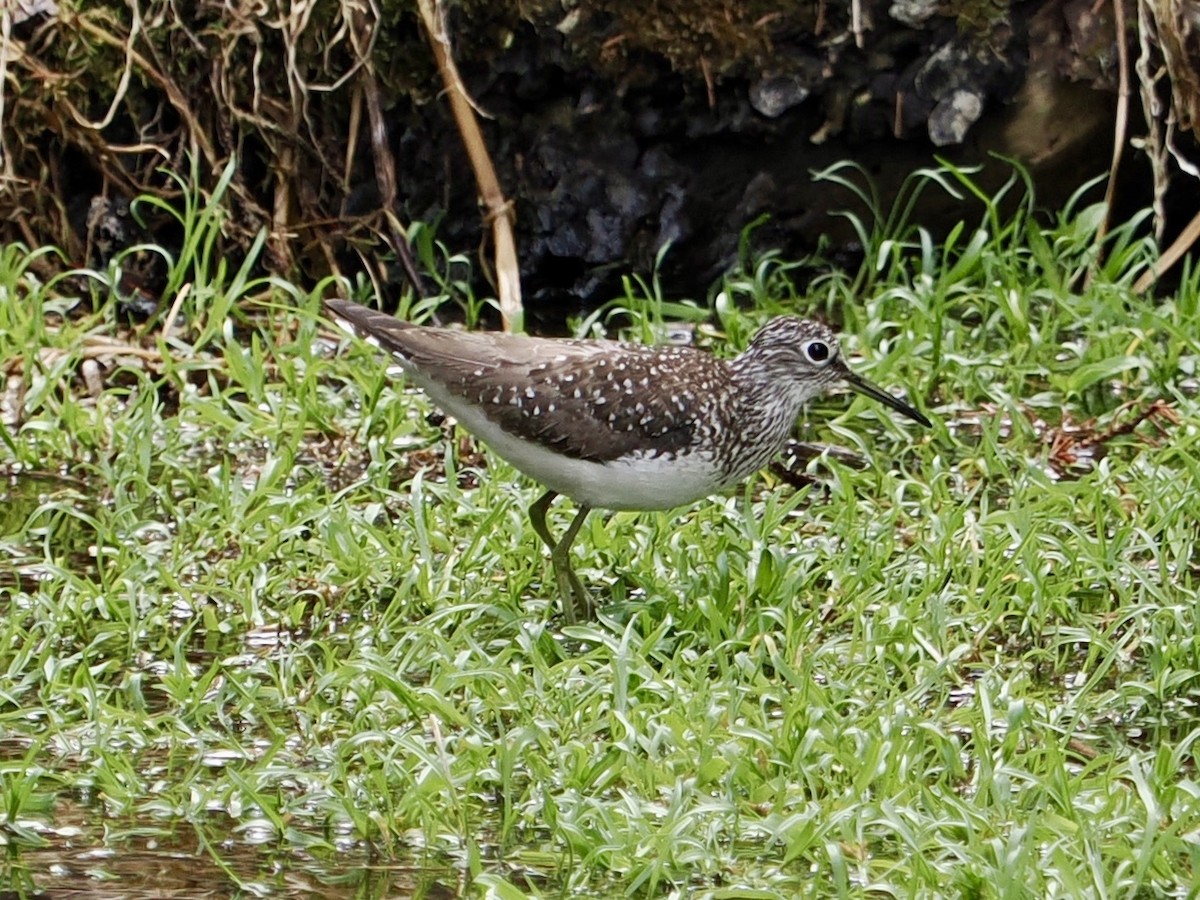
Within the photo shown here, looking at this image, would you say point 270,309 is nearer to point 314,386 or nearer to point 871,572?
point 314,386

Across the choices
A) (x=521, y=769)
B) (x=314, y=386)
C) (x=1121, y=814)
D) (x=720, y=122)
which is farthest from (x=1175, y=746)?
(x=720, y=122)

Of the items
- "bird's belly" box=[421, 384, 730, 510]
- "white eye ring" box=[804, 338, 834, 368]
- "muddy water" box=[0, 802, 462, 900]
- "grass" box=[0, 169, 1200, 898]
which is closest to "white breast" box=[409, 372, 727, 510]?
"bird's belly" box=[421, 384, 730, 510]

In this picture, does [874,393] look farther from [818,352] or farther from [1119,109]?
[1119,109]

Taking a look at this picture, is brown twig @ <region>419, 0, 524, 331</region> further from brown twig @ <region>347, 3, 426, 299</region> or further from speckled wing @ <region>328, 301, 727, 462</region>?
speckled wing @ <region>328, 301, 727, 462</region>

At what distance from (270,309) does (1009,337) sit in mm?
2886

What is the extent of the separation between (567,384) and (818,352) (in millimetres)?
913

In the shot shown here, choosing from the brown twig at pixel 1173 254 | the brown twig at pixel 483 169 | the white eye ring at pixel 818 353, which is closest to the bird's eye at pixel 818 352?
the white eye ring at pixel 818 353

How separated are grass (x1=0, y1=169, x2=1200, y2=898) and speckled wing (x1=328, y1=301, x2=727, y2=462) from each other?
0.46m

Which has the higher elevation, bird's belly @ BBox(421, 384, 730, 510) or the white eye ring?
the white eye ring

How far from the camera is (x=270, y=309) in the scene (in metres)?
7.91

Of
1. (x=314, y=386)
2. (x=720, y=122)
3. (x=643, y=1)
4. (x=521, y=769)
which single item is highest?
(x=643, y=1)

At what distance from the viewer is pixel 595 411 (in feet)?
19.3

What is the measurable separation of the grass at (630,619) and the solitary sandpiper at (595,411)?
268 mm

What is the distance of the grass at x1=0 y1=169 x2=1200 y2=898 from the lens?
459 cm
